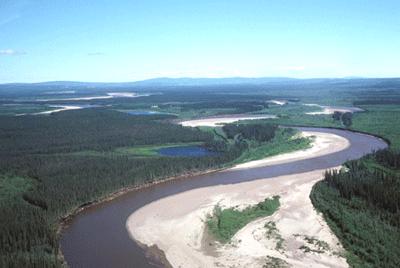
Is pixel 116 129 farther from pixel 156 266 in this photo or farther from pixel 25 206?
pixel 156 266

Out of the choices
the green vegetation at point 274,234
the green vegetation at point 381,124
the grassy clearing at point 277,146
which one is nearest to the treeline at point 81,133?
the grassy clearing at point 277,146

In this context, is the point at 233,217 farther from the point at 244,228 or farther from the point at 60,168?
the point at 60,168

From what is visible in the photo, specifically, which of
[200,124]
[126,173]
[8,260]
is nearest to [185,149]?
[126,173]

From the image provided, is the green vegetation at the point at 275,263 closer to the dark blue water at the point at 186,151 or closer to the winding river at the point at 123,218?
the winding river at the point at 123,218

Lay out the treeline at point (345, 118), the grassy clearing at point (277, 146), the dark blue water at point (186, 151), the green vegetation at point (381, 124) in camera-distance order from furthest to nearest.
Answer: the treeline at point (345, 118) → the green vegetation at point (381, 124) → the dark blue water at point (186, 151) → the grassy clearing at point (277, 146)

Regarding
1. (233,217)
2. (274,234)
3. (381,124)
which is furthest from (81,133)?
(274,234)
